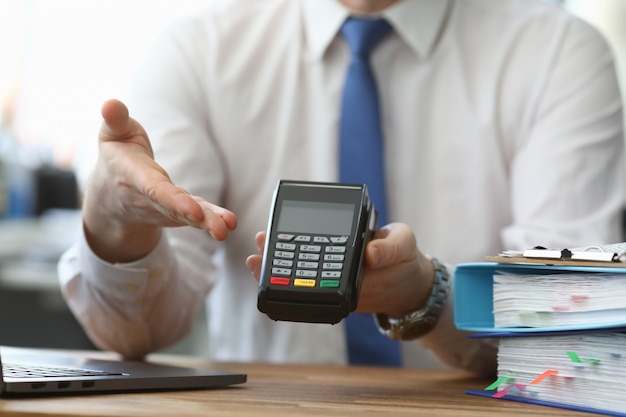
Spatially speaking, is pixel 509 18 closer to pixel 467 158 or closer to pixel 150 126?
pixel 467 158

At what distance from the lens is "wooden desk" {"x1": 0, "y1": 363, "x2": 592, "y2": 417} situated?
642 millimetres

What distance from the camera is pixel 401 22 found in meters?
1.42

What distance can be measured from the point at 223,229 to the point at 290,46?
814 mm

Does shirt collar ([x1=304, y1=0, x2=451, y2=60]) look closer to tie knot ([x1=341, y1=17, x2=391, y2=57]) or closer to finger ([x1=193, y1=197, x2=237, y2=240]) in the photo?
tie knot ([x1=341, y1=17, x2=391, y2=57])

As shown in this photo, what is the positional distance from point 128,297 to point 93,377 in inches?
Answer: 14.7

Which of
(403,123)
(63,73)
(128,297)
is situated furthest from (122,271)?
(63,73)

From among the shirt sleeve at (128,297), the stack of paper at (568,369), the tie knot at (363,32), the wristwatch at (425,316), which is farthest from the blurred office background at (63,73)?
the stack of paper at (568,369)

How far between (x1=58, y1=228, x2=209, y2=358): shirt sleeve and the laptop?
16 centimetres

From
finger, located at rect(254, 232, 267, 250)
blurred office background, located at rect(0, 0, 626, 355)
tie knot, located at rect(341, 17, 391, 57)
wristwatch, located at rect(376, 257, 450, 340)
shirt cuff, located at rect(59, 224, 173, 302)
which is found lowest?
wristwatch, located at rect(376, 257, 450, 340)

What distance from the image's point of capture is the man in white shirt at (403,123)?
1328mm

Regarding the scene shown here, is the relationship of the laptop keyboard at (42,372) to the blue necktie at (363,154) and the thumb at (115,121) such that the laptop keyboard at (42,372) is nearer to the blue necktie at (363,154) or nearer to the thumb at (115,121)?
the thumb at (115,121)

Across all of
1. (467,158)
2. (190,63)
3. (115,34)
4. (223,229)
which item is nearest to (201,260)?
(190,63)

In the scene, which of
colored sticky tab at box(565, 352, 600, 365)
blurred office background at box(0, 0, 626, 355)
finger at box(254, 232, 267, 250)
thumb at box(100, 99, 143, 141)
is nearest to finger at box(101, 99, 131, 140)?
thumb at box(100, 99, 143, 141)

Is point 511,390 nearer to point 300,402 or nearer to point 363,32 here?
point 300,402
